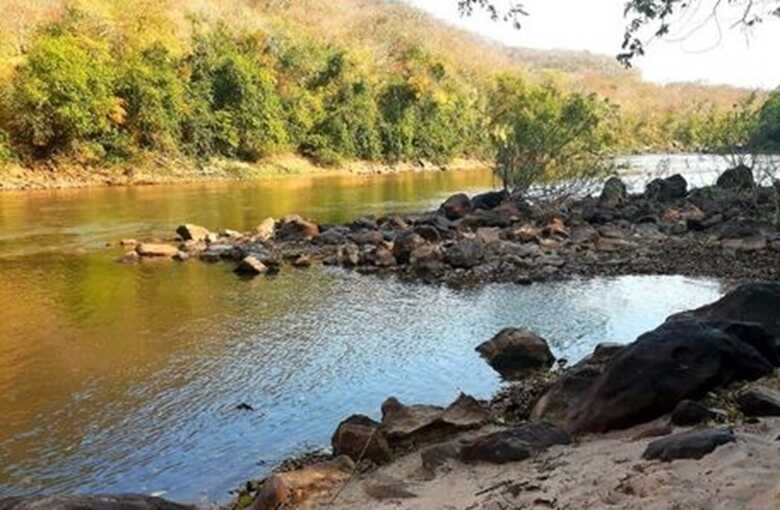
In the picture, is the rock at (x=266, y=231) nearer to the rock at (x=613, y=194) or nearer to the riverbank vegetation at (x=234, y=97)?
the riverbank vegetation at (x=234, y=97)

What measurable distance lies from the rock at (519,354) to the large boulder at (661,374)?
325 cm

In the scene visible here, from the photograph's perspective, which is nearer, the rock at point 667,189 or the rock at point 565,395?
the rock at point 565,395

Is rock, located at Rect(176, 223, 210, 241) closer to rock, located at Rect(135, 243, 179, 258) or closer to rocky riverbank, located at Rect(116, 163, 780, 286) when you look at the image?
rocky riverbank, located at Rect(116, 163, 780, 286)

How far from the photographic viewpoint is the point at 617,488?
15.1 ft

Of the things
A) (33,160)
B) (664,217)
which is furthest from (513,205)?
(33,160)

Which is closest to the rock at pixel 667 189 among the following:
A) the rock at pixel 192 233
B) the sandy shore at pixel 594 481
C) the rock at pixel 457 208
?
the rock at pixel 457 208

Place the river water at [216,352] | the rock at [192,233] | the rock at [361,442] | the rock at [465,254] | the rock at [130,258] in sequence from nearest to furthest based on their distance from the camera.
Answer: the rock at [361,442], the river water at [216,352], the rock at [465,254], the rock at [130,258], the rock at [192,233]

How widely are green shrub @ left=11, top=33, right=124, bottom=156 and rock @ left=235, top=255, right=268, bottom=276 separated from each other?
26.0 meters

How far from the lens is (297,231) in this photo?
21.7m

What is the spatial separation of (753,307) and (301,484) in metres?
5.22

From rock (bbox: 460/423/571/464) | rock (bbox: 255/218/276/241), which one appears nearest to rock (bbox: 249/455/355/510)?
rock (bbox: 460/423/571/464)

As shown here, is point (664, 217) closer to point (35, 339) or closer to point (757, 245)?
point (757, 245)

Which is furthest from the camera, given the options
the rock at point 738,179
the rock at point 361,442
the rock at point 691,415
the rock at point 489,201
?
the rock at point 489,201

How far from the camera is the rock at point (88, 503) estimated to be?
4723mm
